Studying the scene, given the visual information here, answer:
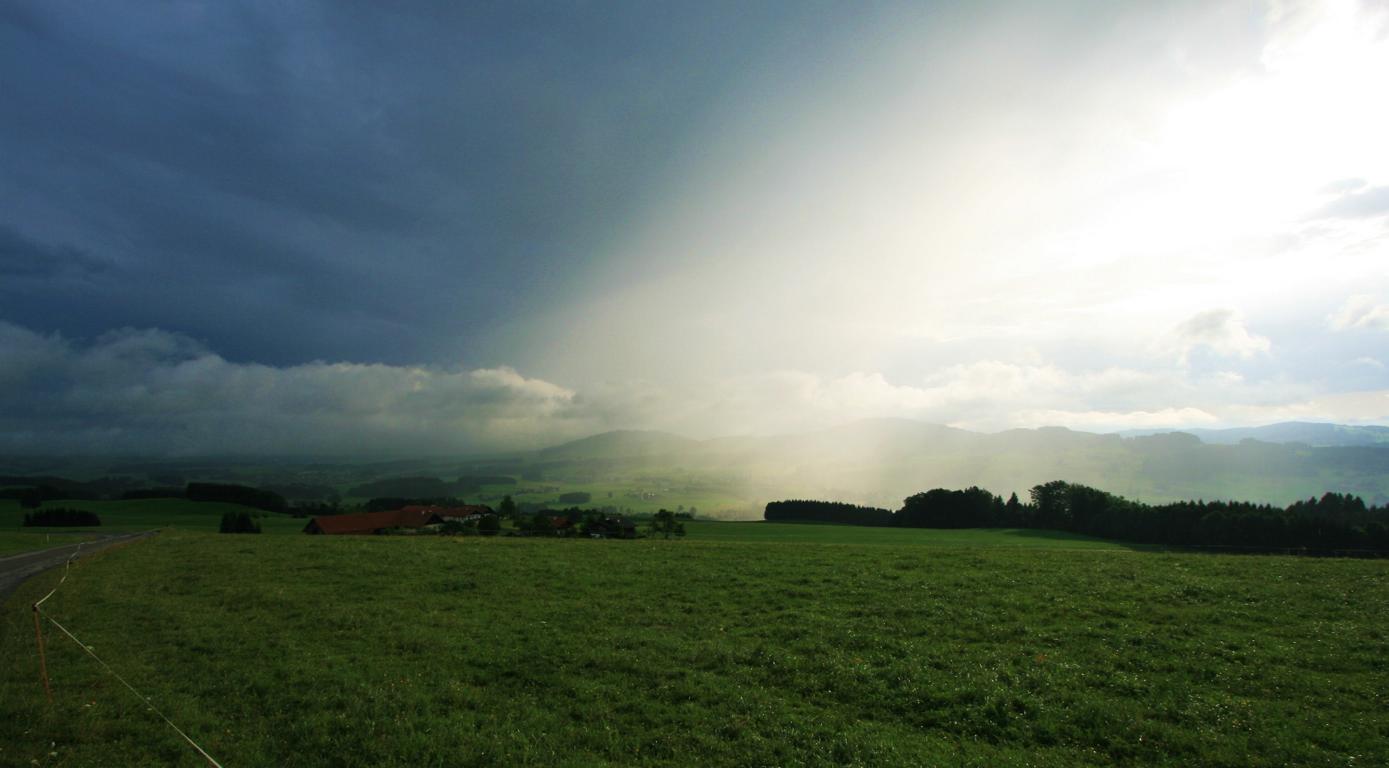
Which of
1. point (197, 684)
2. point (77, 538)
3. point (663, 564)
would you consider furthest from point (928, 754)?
point (77, 538)

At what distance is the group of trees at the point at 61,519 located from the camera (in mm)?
83688

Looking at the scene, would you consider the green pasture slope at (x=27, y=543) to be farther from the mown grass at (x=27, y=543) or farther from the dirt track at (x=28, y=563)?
the dirt track at (x=28, y=563)

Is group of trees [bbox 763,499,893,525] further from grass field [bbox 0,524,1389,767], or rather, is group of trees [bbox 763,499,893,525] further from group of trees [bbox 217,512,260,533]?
group of trees [bbox 217,512,260,533]

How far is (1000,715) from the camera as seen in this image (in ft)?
37.8

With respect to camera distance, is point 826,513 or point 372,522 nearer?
point 372,522

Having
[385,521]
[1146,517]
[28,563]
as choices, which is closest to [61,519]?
[385,521]

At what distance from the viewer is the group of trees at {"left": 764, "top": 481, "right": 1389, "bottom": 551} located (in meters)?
66.8

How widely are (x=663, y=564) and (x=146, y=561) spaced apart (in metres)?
32.3

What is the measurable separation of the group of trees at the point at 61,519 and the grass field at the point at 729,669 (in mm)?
91414

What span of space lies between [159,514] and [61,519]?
784 inches

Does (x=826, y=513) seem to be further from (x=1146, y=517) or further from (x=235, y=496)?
(x=235, y=496)

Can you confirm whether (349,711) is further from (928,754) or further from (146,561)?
(146,561)

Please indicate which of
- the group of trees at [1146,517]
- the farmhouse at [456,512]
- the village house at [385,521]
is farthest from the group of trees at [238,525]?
the group of trees at [1146,517]

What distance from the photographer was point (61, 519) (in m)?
84.5
